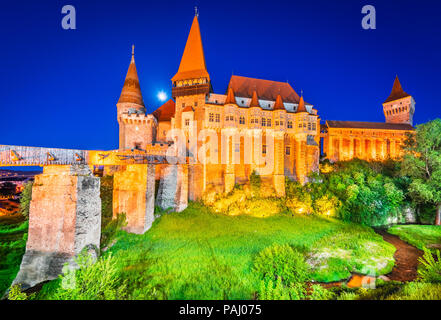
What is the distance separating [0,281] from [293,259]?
707 inches

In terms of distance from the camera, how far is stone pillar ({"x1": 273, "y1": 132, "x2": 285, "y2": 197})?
24.9 meters

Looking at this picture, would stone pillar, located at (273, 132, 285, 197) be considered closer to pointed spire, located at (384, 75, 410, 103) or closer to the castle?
the castle

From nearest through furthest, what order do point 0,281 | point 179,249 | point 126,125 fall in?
point 0,281
point 179,249
point 126,125

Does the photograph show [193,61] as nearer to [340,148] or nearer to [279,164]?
[279,164]

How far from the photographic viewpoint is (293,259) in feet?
32.8

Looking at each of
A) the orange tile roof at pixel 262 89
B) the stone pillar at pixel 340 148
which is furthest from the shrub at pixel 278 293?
the stone pillar at pixel 340 148

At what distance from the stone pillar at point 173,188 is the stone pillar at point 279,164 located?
41.3 ft

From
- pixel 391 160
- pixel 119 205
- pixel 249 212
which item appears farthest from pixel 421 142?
pixel 119 205

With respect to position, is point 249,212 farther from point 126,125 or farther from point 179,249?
point 126,125

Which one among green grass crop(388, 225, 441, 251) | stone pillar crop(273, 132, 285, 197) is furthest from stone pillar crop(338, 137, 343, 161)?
green grass crop(388, 225, 441, 251)

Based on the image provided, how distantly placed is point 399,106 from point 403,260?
1687 inches

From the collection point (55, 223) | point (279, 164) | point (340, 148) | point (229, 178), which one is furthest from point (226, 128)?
point (340, 148)

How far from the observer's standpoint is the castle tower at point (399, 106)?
3900 cm

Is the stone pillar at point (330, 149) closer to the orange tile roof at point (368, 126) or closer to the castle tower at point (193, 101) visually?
the orange tile roof at point (368, 126)
